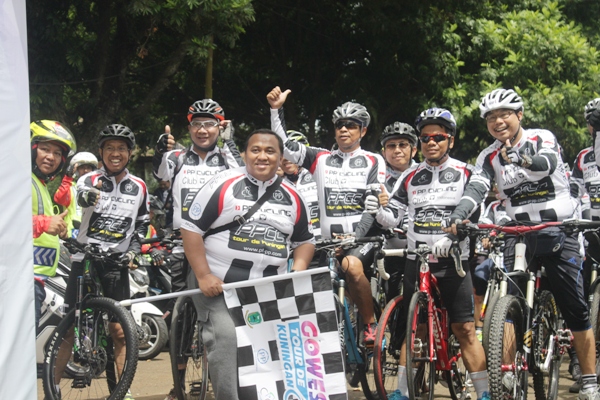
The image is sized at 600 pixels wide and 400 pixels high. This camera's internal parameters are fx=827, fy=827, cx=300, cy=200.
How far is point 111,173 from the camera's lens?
7.06m

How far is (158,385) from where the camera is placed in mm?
8023

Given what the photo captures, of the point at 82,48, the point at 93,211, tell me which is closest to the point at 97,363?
the point at 93,211

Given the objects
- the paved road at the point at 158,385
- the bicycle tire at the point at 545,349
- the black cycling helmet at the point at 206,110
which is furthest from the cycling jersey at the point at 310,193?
the bicycle tire at the point at 545,349

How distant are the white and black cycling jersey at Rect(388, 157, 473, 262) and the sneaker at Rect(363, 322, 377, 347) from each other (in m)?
1.03

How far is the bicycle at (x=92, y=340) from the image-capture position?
6.32m

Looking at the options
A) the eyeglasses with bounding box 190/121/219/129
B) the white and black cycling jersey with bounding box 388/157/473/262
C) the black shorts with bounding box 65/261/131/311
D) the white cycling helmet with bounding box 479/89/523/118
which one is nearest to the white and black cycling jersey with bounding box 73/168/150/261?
the black shorts with bounding box 65/261/131/311

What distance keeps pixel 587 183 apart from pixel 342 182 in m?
3.00

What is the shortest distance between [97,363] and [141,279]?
11.3 ft

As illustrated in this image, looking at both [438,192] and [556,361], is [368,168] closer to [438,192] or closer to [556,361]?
[438,192]

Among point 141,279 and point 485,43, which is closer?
point 141,279

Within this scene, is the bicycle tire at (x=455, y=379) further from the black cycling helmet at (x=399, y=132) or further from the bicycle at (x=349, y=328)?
the black cycling helmet at (x=399, y=132)

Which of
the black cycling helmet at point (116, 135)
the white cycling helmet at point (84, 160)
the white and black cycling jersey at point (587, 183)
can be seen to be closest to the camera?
the black cycling helmet at point (116, 135)

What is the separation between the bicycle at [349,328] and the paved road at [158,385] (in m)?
0.39

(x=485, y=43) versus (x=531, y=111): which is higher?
(x=485, y=43)
